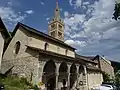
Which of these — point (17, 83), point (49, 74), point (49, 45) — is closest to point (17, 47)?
point (49, 45)

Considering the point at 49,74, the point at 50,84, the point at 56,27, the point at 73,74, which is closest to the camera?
the point at 49,74

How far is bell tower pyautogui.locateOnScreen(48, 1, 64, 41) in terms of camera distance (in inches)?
2931

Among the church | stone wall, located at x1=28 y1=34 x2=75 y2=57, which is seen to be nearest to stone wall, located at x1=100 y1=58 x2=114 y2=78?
the church

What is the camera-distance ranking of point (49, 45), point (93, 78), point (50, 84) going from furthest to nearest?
point (93, 78), point (49, 45), point (50, 84)

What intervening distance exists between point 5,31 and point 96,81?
28603 millimetres

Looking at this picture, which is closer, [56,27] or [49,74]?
[49,74]

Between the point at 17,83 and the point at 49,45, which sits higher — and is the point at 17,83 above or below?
below

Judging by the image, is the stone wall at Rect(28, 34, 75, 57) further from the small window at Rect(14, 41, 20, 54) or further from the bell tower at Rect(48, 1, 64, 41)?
the bell tower at Rect(48, 1, 64, 41)

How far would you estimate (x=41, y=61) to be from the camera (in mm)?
22344

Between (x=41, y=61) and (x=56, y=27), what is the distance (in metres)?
53.6

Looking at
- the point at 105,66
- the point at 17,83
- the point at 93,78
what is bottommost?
the point at 17,83

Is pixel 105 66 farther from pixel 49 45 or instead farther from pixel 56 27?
pixel 56 27

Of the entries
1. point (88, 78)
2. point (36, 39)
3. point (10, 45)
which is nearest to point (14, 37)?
point (10, 45)

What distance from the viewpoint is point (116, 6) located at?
40.4 ft
